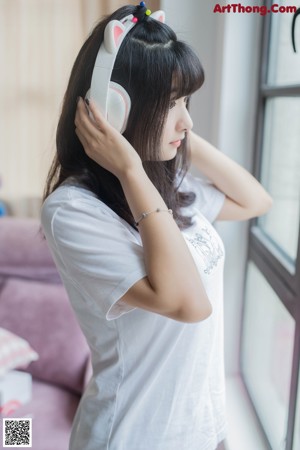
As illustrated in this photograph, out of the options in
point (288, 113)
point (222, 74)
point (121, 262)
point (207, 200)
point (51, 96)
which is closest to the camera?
point (121, 262)

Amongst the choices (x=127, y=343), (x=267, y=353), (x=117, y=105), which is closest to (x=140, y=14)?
(x=117, y=105)

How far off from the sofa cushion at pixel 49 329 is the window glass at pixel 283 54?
1.08 m

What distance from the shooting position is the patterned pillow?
173 cm

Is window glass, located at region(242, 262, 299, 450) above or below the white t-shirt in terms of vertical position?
below

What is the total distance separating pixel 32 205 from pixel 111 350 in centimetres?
163

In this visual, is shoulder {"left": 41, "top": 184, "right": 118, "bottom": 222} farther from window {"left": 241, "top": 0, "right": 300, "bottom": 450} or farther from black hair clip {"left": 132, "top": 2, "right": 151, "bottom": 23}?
window {"left": 241, "top": 0, "right": 300, "bottom": 450}

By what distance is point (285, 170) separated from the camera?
1496 mm

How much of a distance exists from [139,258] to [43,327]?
1.19 metres

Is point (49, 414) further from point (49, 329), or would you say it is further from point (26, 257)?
point (26, 257)

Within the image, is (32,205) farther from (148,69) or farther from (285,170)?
(148,69)

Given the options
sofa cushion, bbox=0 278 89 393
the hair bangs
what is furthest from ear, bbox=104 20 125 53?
sofa cushion, bbox=0 278 89 393

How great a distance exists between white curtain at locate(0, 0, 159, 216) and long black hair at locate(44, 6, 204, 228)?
4.24ft

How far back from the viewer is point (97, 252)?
30.7 inches

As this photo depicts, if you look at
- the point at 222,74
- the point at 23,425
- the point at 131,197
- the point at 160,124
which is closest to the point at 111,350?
the point at 131,197
